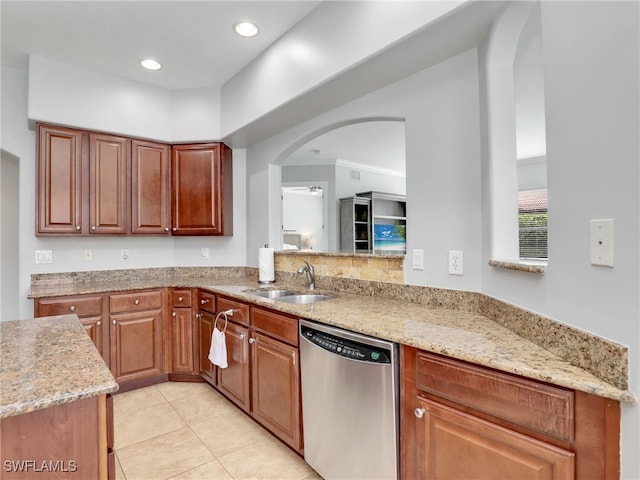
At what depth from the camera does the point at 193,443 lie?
2.12 m

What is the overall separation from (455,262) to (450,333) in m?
0.56

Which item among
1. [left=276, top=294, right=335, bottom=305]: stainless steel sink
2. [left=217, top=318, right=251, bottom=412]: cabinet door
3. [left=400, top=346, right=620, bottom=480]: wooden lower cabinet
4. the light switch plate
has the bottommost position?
[left=217, top=318, right=251, bottom=412]: cabinet door

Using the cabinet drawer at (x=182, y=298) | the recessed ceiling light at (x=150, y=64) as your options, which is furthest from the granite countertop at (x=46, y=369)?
the recessed ceiling light at (x=150, y=64)

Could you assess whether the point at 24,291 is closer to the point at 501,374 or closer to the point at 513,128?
the point at 501,374

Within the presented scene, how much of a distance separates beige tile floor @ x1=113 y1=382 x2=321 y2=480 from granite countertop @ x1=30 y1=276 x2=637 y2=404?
87cm

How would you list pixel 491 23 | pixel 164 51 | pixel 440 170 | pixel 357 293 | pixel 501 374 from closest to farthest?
1. pixel 501 374
2. pixel 491 23
3. pixel 440 170
4. pixel 357 293
5. pixel 164 51

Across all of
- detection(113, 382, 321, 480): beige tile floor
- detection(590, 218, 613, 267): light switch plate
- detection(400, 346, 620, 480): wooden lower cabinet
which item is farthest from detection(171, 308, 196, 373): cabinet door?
detection(590, 218, 613, 267): light switch plate

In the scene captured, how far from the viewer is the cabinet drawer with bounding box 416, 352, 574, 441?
3.07 ft

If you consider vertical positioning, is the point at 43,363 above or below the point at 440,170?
below

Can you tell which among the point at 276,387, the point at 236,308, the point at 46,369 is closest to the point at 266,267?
the point at 236,308

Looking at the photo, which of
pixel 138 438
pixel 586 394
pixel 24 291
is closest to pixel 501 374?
pixel 586 394

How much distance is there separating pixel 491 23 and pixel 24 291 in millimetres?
3740

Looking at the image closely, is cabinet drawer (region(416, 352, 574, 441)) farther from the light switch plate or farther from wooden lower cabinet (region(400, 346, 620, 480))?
the light switch plate

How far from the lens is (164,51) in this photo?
2617 millimetres
